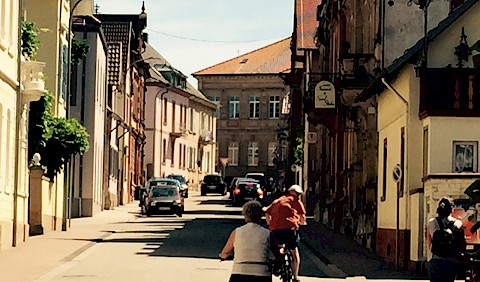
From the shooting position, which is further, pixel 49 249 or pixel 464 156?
pixel 49 249

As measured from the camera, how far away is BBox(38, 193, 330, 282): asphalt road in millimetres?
23344

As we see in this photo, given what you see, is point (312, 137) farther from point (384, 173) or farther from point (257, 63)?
point (257, 63)

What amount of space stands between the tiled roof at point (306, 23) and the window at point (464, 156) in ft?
122

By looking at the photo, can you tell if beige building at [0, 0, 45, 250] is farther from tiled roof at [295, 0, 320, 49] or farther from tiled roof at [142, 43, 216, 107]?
tiled roof at [142, 43, 216, 107]

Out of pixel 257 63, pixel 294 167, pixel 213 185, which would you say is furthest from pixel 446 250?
pixel 257 63

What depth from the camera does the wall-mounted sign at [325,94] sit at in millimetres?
39562

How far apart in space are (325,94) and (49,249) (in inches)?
506

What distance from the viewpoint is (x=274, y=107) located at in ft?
380

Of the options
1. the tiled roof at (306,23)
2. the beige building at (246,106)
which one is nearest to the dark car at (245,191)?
the tiled roof at (306,23)

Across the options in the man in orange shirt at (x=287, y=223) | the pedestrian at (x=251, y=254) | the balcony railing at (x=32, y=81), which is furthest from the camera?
the balcony railing at (x=32, y=81)

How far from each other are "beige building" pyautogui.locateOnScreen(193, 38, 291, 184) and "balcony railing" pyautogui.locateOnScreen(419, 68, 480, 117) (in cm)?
8908

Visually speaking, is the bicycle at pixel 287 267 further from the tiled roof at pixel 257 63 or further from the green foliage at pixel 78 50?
the tiled roof at pixel 257 63

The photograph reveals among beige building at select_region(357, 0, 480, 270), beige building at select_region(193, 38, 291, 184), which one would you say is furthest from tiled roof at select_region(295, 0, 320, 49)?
beige building at select_region(193, 38, 291, 184)

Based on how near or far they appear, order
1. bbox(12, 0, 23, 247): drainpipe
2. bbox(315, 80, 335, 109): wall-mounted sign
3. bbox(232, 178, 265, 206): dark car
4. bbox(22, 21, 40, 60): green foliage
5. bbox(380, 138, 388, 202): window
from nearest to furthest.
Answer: bbox(12, 0, 23, 247): drainpipe
bbox(380, 138, 388, 202): window
bbox(22, 21, 40, 60): green foliage
bbox(315, 80, 335, 109): wall-mounted sign
bbox(232, 178, 265, 206): dark car
